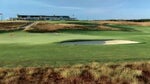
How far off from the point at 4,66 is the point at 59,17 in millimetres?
147055

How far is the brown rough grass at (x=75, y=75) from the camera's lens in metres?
14.1

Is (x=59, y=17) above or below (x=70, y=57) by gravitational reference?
below

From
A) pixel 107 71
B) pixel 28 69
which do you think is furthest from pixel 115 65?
pixel 28 69

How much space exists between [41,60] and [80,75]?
3.25 metres

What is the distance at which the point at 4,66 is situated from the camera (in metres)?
15.5

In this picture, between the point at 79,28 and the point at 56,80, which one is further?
the point at 79,28

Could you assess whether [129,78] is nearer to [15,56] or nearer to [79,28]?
[15,56]

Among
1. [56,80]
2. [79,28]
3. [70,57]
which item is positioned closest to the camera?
[56,80]

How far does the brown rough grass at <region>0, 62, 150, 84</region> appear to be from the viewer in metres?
14.1

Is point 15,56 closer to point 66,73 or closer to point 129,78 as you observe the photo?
point 66,73

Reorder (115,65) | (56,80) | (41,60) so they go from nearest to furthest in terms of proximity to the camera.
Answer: (56,80) < (115,65) < (41,60)

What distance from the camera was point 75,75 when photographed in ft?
46.9

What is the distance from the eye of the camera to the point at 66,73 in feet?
46.9

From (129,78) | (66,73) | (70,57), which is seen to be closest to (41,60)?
A: (70,57)
